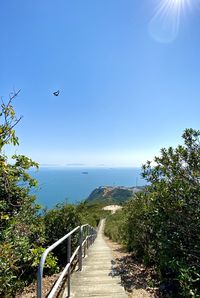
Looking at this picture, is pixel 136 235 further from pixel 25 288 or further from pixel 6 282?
→ pixel 6 282

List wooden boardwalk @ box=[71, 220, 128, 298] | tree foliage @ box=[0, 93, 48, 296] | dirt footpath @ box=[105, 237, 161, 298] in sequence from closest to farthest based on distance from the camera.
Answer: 1. tree foliage @ box=[0, 93, 48, 296]
2. wooden boardwalk @ box=[71, 220, 128, 298]
3. dirt footpath @ box=[105, 237, 161, 298]

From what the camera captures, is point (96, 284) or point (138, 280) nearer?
point (96, 284)

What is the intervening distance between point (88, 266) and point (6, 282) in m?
2.69

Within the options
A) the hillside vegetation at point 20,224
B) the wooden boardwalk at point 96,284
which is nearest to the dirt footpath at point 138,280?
the wooden boardwalk at point 96,284

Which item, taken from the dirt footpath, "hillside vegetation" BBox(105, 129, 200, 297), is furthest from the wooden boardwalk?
"hillside vegetation" BBox(105, 129, 200, 297)

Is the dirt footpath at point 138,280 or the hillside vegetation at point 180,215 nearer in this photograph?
the hillside vegetation at point 180,215

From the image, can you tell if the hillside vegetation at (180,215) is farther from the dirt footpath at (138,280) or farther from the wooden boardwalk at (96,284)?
the wooden boardwalk at (96,284)

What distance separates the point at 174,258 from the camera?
3.72m

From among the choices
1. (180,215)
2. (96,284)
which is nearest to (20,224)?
(96,284)

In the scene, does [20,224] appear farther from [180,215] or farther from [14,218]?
[180,215]

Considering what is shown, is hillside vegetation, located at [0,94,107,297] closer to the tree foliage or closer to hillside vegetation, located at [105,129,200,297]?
the tree foliage

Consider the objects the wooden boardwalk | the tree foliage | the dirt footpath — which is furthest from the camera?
the dirt footpath

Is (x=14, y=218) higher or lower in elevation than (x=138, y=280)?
higher

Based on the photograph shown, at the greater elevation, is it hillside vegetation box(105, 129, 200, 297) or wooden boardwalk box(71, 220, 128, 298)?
hillside vegetation box(105, 129, 200, 297)
